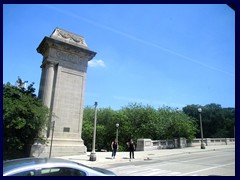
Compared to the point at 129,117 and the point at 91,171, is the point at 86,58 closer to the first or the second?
the point at 129,117

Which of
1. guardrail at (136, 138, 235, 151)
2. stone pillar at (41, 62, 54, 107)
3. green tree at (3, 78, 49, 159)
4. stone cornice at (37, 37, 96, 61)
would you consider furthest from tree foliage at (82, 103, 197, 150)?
green tree at (3, 78, 49, 159)

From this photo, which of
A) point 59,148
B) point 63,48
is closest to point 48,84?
point 63,48

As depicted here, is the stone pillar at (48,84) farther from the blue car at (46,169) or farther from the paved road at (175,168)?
the blue car at (46,169)

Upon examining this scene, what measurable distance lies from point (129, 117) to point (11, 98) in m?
22.6

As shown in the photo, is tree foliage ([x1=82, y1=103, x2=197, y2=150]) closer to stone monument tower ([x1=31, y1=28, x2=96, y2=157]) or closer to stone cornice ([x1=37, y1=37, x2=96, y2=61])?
stone monument tower ([x1=31, y1=28, x2=96, y2=157])

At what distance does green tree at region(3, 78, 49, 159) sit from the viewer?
1964 centimetres

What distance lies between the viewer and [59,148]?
2261cm

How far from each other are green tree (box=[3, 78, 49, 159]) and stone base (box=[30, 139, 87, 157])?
0.80 metres

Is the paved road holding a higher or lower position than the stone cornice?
lower

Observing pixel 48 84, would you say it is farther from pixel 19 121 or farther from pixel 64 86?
pixel 19 121

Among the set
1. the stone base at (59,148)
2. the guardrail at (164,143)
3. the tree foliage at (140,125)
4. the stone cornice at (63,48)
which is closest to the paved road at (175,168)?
the stone base at (59,148)

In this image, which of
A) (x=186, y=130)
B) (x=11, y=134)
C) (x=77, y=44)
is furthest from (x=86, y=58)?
(x=186, y=130)

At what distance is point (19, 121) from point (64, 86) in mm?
6044
